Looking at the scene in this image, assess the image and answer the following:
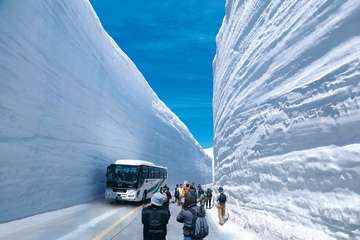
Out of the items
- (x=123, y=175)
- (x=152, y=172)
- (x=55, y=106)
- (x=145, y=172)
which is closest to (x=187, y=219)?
(x=55, y=106)

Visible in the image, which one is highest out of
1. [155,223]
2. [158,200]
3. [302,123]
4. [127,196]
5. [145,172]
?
[145,172]

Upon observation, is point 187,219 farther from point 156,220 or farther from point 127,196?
point 127,196

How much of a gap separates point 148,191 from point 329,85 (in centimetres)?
1651

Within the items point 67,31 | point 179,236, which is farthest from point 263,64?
point 67,31

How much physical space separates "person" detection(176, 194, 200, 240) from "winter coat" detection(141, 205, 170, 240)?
22.4 inches

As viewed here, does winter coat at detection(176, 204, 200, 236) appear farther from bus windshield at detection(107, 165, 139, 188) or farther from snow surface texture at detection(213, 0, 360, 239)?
bus windshield at detection(107, 165, 139, 188)

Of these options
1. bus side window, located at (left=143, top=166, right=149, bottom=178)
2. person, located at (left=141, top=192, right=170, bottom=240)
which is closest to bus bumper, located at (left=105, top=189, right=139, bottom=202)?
bus side window, located at (left=143, top=166, right=149, bottom=178)

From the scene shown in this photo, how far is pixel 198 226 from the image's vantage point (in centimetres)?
503

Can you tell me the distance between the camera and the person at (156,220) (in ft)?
14.9

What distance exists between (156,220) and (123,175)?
14794 millimetres

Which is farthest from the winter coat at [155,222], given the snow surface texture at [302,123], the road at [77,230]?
the road at [77,230]

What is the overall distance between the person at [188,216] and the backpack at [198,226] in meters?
0.02

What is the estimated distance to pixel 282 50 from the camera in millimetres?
8930

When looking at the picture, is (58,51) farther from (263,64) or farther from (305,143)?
(305,143)
